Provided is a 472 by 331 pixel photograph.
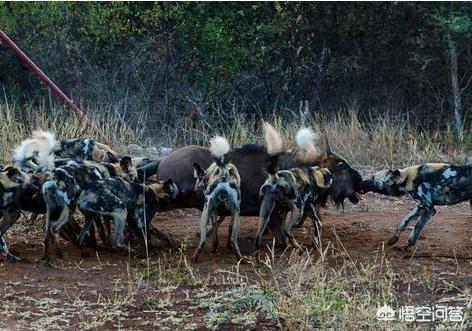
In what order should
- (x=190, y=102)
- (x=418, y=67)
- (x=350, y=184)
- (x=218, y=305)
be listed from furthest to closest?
1. (x=418, y=67)
2. (x=190, y=102)
3. (x=350, y=184)
4. (x=218, y=305)

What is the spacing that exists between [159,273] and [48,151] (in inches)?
72.8

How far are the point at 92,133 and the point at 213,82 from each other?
4626 mm

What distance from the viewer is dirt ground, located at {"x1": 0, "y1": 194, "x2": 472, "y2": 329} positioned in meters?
6.18

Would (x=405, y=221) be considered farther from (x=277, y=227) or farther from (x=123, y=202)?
(x=123, y=202)

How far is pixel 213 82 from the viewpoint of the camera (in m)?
16.9

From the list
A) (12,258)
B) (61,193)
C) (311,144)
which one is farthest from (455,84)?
(12,258)

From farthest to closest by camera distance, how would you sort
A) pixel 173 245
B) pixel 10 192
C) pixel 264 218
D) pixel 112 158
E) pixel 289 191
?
1. pixel 112 158
2. pixel 173 245
3. pixel 289 191
4. pixel 264 218
5. pixel 10 192

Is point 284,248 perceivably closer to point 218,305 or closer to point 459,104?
point 218,305

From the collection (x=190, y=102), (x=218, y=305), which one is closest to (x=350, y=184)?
(x=218, y=305)

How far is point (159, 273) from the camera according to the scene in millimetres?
7148

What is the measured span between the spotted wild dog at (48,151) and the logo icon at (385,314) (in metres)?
3.46

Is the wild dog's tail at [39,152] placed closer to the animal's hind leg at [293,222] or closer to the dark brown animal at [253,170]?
the dark brown animal at [253,170]

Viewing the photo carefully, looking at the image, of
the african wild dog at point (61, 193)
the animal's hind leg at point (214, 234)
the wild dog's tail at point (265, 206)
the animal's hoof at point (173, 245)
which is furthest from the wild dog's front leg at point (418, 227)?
the african wild dog at point (61, 193)

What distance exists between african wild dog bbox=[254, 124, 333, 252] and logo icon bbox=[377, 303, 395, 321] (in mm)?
2273
